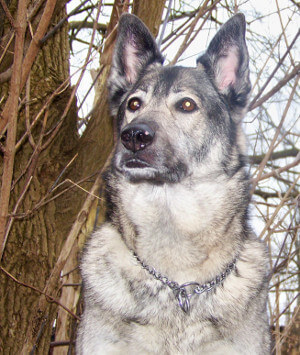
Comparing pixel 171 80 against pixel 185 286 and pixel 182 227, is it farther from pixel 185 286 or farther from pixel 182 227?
pixel 185 286

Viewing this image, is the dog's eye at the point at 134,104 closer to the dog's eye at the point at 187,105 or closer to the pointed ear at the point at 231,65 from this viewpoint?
the dog's eye at the point at 187,105

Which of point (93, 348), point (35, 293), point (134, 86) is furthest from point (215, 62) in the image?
point (35, 293)

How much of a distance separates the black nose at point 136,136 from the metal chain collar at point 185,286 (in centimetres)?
66

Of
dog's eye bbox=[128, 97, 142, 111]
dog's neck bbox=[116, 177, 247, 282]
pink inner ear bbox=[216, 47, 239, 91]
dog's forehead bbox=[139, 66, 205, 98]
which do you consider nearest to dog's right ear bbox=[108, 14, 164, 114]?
dog's forehead bbox=[139, 66, 205, 98]

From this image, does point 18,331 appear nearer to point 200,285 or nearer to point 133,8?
point 200,285

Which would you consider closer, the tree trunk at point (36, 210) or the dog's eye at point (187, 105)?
the dog's eye at point (187, 105)

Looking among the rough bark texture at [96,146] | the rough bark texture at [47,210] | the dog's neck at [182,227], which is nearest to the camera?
the dog's neck at [182,227]

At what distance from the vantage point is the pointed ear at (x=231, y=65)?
299 cm

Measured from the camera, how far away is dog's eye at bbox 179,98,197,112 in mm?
2963

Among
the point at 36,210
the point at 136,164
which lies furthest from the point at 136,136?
the point at 36,210

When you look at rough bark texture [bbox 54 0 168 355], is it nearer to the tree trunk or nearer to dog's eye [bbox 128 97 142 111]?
the tree trunk

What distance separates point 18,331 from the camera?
3605 millimetres

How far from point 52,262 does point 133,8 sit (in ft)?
7.26

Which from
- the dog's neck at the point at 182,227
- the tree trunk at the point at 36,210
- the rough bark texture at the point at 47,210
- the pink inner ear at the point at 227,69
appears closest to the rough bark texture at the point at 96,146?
the rough bark texture at the point at 47,210
